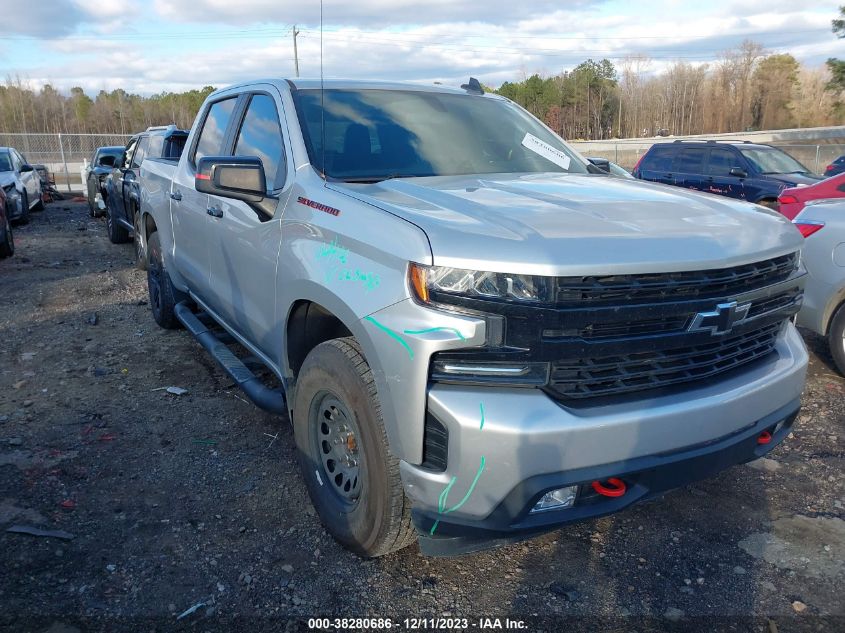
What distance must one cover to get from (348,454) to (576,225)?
130 centimetres

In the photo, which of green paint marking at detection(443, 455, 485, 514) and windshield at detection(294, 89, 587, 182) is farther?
windshield at detection(294, 89, 587, 182)

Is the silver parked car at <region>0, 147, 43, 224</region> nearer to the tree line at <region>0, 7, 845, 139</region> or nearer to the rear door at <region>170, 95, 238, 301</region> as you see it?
the rear door at <region>170, 95, 238, 301</region>

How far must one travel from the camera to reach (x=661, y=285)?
2326mm

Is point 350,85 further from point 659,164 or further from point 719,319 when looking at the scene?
point 659,164

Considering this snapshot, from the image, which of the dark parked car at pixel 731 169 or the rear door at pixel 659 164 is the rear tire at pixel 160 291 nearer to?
the dark parked car at pixel 731 169

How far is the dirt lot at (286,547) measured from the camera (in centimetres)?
267

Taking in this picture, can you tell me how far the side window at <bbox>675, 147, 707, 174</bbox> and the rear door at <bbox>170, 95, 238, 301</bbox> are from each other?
10.8 m

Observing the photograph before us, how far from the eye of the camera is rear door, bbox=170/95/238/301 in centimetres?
446

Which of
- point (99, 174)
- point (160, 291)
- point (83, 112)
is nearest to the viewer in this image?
point (160, 291)

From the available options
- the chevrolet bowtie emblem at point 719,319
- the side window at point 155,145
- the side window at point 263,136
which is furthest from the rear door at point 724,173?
the chevrolet bowtie emblem at point 719,319

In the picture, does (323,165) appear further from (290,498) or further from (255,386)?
(290,498)

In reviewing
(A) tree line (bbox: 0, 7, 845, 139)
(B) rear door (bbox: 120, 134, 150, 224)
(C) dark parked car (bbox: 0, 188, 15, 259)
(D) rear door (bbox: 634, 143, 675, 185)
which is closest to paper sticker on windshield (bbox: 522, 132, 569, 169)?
(B) rear door (bbox: 120, 134, 150, 224)

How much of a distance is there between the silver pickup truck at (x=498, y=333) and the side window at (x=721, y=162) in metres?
10.4

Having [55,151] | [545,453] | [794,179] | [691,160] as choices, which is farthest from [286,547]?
[55,151]
